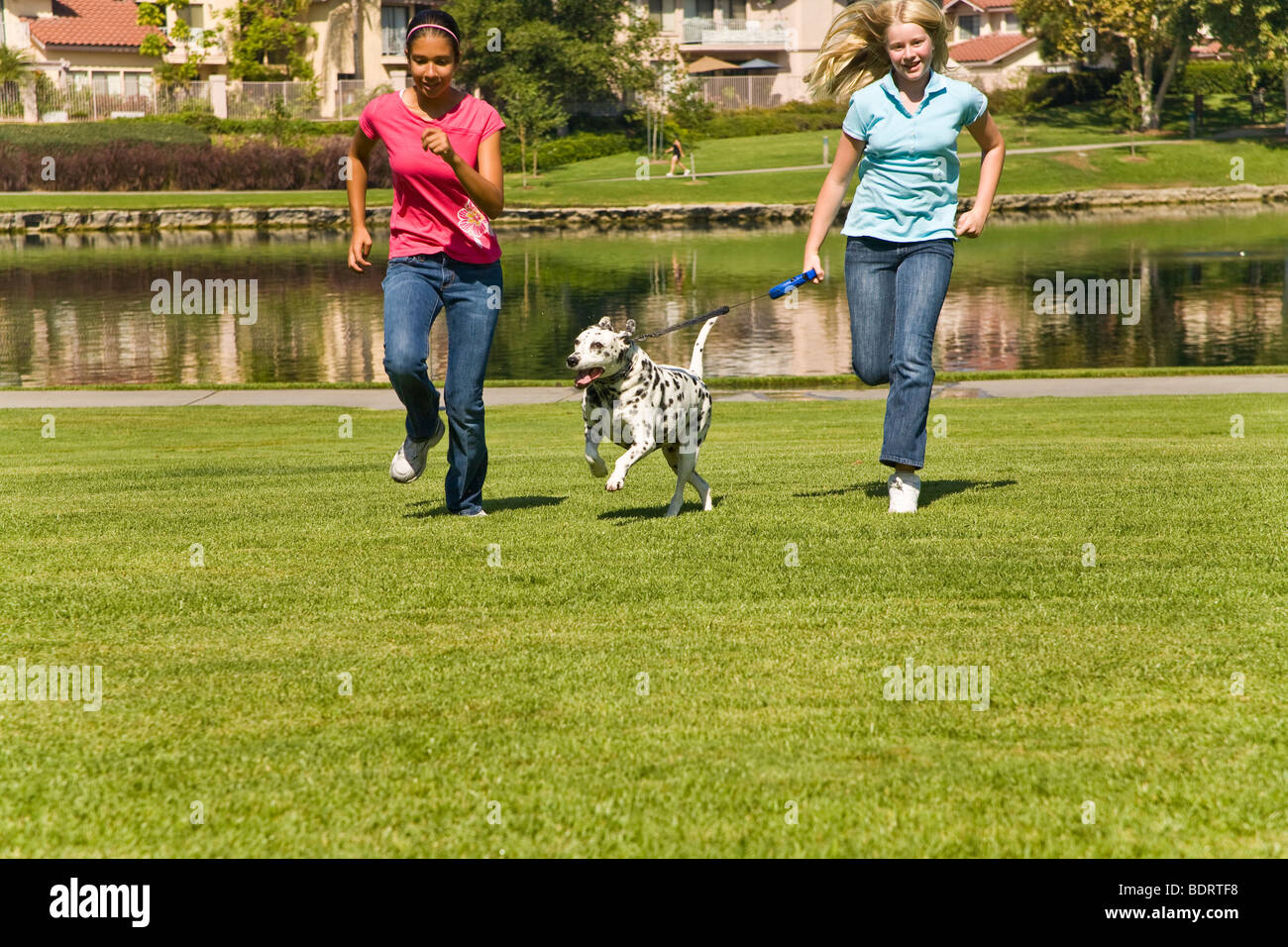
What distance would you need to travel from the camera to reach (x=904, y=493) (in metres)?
8.45

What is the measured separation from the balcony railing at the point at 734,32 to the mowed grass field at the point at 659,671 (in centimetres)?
8578

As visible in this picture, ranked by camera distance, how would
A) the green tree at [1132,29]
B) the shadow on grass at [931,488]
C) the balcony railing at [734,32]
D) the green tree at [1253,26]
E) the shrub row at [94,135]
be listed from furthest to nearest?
the balcony railing at [734,32] < the green tree at [1132,29] < the green tree at [1253,26] < the shrub row at [94,135] < the shadow on grass at [931,488]

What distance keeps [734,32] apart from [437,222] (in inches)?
3459

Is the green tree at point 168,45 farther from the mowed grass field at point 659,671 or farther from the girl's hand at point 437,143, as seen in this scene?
the girl's hand at point 437,143

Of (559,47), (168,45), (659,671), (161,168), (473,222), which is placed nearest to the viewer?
(659,671)

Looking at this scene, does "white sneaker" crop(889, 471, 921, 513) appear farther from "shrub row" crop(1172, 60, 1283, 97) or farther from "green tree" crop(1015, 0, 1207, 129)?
"shrub row" crop(1172, 60, 1283, 97)

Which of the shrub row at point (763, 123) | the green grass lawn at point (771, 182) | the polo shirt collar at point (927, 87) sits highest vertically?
the shrub row at point (763, 123)

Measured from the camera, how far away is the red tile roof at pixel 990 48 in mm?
94438

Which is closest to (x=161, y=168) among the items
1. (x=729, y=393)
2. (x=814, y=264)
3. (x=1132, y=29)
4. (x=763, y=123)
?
(x=763, y=123)

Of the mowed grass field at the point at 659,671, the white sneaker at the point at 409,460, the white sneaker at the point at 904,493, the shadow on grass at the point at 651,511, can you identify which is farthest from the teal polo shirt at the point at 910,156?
the white sneaker at the point at 409,460

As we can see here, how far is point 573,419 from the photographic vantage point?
16.9m

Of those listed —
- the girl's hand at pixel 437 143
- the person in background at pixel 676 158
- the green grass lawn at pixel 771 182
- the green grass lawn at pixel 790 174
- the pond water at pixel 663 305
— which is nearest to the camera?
the girl's hand at pixel 437 143

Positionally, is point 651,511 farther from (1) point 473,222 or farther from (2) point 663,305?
(2) point 663,305

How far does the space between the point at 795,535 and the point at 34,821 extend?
453 centimetres
